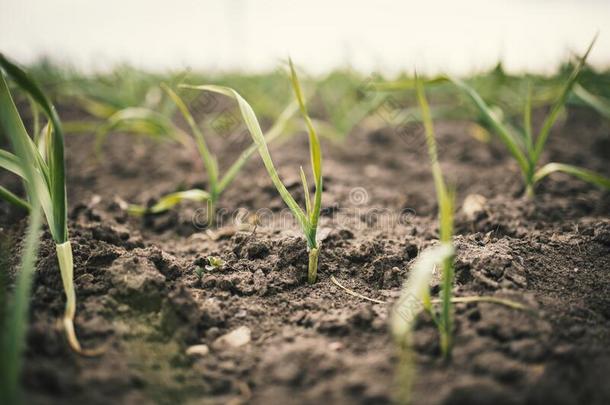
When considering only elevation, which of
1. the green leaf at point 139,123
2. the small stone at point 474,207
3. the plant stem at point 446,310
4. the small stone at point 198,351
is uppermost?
the green leaf at point 139,123

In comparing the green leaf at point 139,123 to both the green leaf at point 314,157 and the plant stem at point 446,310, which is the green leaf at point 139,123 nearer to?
the green leaf at point 314,157

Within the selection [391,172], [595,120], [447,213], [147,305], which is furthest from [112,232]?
[595,120]

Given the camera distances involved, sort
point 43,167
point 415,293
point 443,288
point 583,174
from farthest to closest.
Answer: point 583,174
point 43,167
point 443,288
point 415,293

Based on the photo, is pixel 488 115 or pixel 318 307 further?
pixel 488 115

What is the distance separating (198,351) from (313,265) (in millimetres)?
315

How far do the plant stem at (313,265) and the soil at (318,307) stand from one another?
18mm

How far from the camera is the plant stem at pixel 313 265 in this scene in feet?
3.00

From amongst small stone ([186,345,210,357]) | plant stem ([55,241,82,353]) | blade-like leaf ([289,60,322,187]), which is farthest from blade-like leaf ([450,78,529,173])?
plant stem ([55,241,82,353])

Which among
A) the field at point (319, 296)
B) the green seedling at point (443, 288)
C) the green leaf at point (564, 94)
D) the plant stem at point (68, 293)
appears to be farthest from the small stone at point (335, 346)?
the green leaf at point (564, 94)

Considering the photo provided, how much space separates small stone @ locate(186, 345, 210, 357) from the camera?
0.73 metres

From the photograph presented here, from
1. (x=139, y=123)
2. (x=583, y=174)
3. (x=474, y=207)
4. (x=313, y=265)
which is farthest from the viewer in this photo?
(x=139, y=123)

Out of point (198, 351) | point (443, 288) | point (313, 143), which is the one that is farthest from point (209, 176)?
point (443, 288)

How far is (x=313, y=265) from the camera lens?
3.03ft

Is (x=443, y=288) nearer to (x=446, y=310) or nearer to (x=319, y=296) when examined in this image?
(x=446, y=310)
